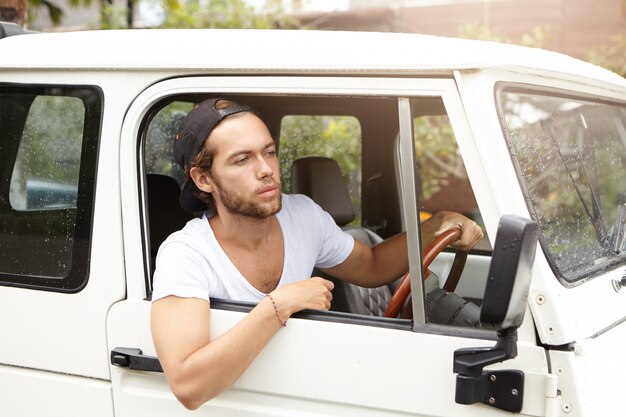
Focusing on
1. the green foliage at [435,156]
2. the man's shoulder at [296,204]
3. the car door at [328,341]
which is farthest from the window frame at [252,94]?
the green foliage at [435,156]

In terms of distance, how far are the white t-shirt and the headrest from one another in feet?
2.75

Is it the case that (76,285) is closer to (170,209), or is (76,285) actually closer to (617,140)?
(170,209)

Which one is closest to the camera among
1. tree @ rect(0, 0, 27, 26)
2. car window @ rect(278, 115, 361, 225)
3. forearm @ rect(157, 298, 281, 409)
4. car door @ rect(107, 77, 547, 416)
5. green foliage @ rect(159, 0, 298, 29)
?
car door @ rect(107, 77, 547, 416)

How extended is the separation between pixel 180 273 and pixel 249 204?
0.31 metres

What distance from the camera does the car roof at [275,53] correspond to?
2.04 metres

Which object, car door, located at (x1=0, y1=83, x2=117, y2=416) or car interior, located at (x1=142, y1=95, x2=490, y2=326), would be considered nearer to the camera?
car door, located at (x1=0, y1=83, x2=117, y2=416)

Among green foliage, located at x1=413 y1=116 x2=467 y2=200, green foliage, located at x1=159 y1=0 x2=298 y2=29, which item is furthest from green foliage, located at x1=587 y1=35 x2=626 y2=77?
green foliage, located at x1=159 y1=0 x2=298 y2=29

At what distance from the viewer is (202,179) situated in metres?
2.49

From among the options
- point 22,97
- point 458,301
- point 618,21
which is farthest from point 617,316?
point 618,21

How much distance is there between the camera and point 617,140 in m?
2.87

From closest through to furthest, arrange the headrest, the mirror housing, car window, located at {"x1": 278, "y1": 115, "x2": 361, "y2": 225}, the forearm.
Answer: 1. the mirror housing
2. the forearm
3. the headrest
4. car window, located at {"x1": 278, "y1": 115, "x2": 361, "y2": 225}

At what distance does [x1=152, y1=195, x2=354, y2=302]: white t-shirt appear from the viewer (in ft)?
7.33

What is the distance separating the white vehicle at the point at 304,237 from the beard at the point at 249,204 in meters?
0.24

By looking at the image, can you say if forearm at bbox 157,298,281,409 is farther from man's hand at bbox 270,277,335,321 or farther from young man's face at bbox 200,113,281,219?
young man's face at bbox 200,113,281,219
